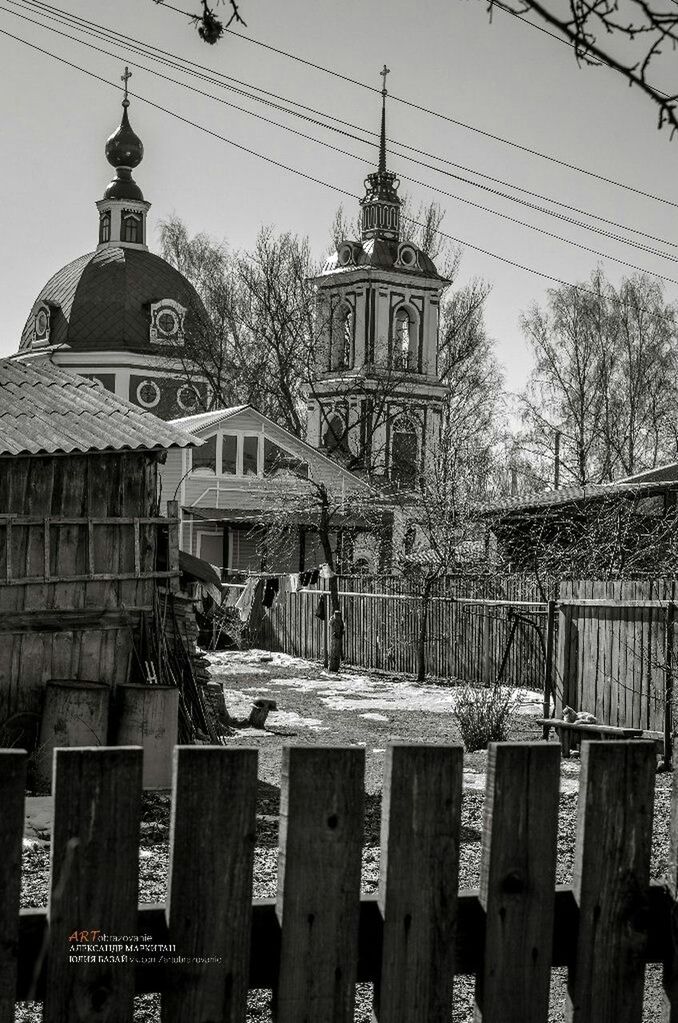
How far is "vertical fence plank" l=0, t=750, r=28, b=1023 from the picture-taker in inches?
80.7

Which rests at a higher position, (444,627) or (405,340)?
(405,340)

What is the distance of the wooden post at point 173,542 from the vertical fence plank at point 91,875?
33.0 feet

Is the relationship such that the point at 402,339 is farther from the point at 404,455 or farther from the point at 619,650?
the point at 619,650

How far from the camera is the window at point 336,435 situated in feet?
170

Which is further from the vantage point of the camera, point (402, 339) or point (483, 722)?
point (402, 339)

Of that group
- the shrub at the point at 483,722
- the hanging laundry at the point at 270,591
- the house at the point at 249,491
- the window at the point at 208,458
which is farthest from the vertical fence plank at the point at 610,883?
the window at the point at 208,458

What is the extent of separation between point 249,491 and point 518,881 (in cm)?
3854

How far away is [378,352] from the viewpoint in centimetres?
5338

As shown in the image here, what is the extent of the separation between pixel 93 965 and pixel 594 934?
38.9 inches

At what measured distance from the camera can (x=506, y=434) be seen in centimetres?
5341

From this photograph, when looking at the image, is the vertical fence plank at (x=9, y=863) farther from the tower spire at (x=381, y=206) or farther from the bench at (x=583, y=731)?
the tower spire at (x=381, y=206)

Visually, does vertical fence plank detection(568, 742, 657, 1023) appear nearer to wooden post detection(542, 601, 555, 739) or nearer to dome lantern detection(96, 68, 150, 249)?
wooden post detection(542, 601, 555, 739)

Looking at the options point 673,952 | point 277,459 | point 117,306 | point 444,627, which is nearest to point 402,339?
point 117,306

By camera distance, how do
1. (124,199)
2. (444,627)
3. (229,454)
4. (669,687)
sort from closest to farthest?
(669,687)
(444,627)
(229,454)
(124,199)
